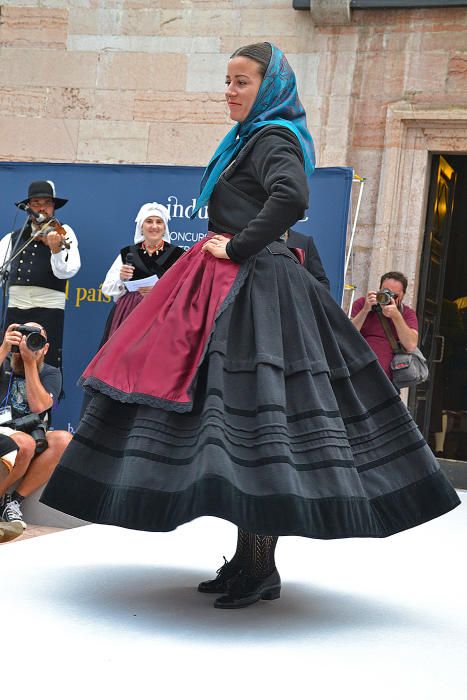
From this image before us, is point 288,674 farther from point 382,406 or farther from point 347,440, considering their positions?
point 382,406

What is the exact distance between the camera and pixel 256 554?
2.82 meters

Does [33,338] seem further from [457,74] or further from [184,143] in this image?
[457,74]

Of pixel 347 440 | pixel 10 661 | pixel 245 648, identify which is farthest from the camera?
pixel 347 440

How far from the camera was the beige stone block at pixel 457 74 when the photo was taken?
7.72 metres

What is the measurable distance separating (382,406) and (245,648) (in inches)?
29.2

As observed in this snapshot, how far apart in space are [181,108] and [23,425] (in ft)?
12.9

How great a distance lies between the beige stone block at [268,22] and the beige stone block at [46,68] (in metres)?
1.20

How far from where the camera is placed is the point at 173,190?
280 inches

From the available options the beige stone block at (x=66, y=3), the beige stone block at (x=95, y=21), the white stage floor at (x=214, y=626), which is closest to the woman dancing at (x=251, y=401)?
the white stage floor at (x=214, y=626)

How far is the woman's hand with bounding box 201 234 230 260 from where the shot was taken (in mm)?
2742

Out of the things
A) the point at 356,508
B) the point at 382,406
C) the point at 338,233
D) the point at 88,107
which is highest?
the point at 88,107

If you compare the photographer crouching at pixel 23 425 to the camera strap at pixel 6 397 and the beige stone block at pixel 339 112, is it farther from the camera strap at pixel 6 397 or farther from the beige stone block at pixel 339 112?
the beige stone block at pixel 339 112

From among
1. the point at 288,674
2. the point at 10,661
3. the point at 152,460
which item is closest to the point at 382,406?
the point at 152,460

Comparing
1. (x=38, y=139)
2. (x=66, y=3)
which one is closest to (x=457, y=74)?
(x=66, y=3)
